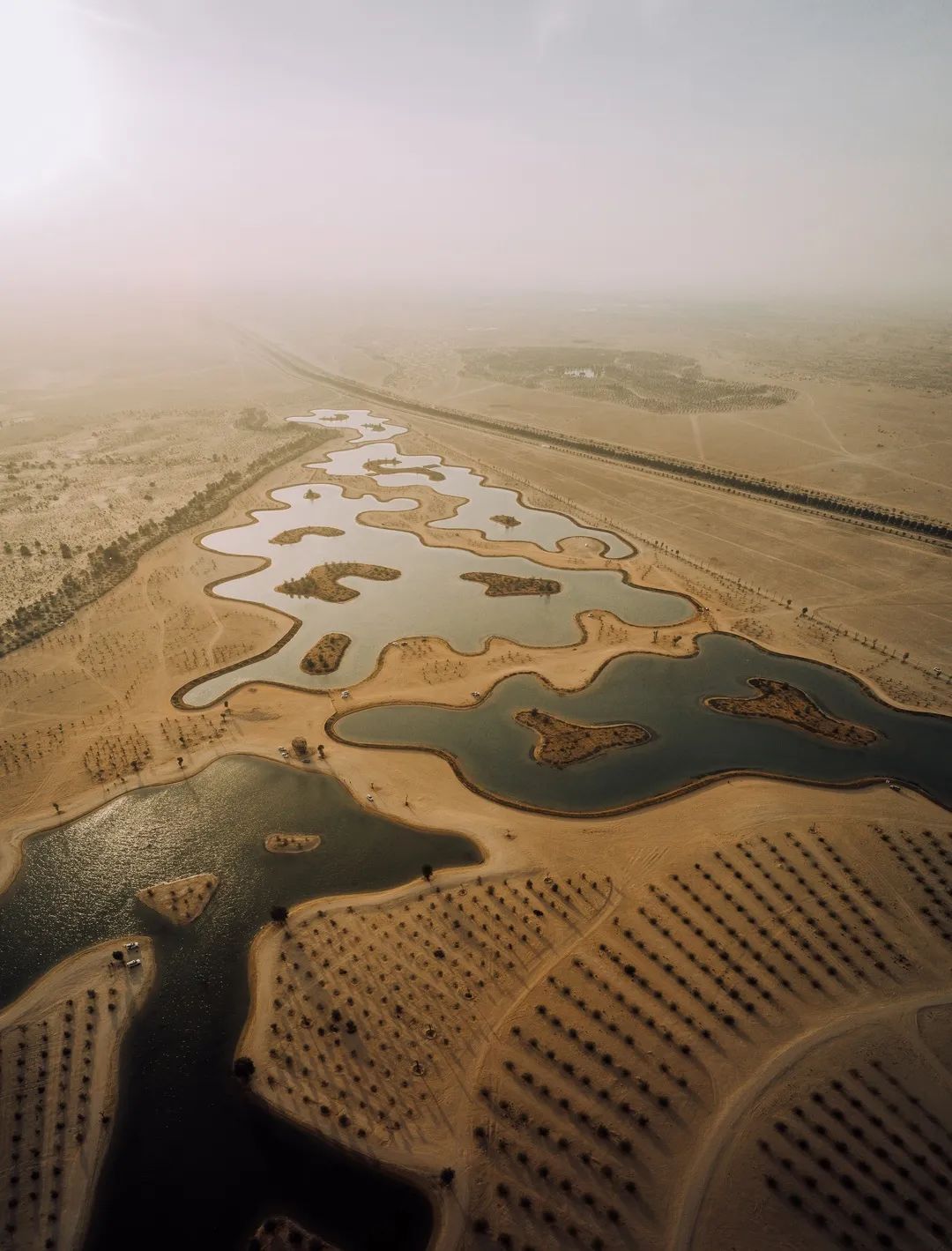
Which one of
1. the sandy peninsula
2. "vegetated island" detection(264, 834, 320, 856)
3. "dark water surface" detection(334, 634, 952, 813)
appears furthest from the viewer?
the sandy peninsula

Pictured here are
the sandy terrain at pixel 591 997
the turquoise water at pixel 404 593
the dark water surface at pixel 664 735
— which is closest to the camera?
the sandy terrain at pixel 591 997

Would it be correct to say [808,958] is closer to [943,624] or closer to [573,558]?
[943,624]

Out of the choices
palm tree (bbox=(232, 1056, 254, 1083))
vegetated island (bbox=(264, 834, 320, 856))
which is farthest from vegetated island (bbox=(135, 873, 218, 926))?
palm tree (bbox=(232, 1056, 254, 1083))

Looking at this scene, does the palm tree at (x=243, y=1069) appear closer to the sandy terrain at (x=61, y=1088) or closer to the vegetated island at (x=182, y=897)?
the sandy terrain at (x=61, y=1088)

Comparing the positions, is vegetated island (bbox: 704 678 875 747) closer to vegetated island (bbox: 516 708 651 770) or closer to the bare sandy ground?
the bare sandy ground

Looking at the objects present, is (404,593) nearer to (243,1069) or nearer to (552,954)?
(552,954)

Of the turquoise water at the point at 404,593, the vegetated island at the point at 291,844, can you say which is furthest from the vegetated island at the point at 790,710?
the vegetated island at the point at 291,844

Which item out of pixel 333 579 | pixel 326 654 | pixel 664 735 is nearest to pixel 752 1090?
pixel 664 735
